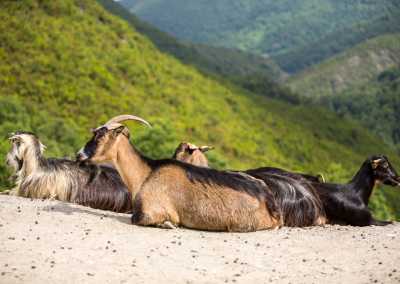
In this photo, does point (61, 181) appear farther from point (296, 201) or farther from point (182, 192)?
point (296, 201)

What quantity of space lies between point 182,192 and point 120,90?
4611cm

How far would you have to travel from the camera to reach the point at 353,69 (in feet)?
632

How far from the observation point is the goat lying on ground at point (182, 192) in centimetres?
884

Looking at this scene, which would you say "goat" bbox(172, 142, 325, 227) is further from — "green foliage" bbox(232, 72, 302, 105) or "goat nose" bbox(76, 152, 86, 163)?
"green foliage" bbox(232, 72, 302, 105)

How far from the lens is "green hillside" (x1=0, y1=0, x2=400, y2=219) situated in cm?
3872

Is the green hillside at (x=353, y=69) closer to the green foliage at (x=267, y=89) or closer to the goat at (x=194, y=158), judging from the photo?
the green foliage at (x=267, y=89)

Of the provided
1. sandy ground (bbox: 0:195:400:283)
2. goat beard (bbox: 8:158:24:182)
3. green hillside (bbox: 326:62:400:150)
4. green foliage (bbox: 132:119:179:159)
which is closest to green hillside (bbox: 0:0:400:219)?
green foliage (bbox: 132:119:179:159)

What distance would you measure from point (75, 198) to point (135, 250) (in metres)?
4.25

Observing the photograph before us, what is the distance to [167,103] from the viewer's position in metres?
61.8

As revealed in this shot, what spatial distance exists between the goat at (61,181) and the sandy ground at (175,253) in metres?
1.73

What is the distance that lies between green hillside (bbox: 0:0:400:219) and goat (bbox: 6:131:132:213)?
42.2ft

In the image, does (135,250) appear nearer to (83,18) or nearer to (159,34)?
(83,18)

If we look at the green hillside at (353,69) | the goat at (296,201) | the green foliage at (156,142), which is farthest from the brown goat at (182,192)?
the green hillside at (353,69)

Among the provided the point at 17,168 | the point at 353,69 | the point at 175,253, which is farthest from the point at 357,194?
the point at 353,69
